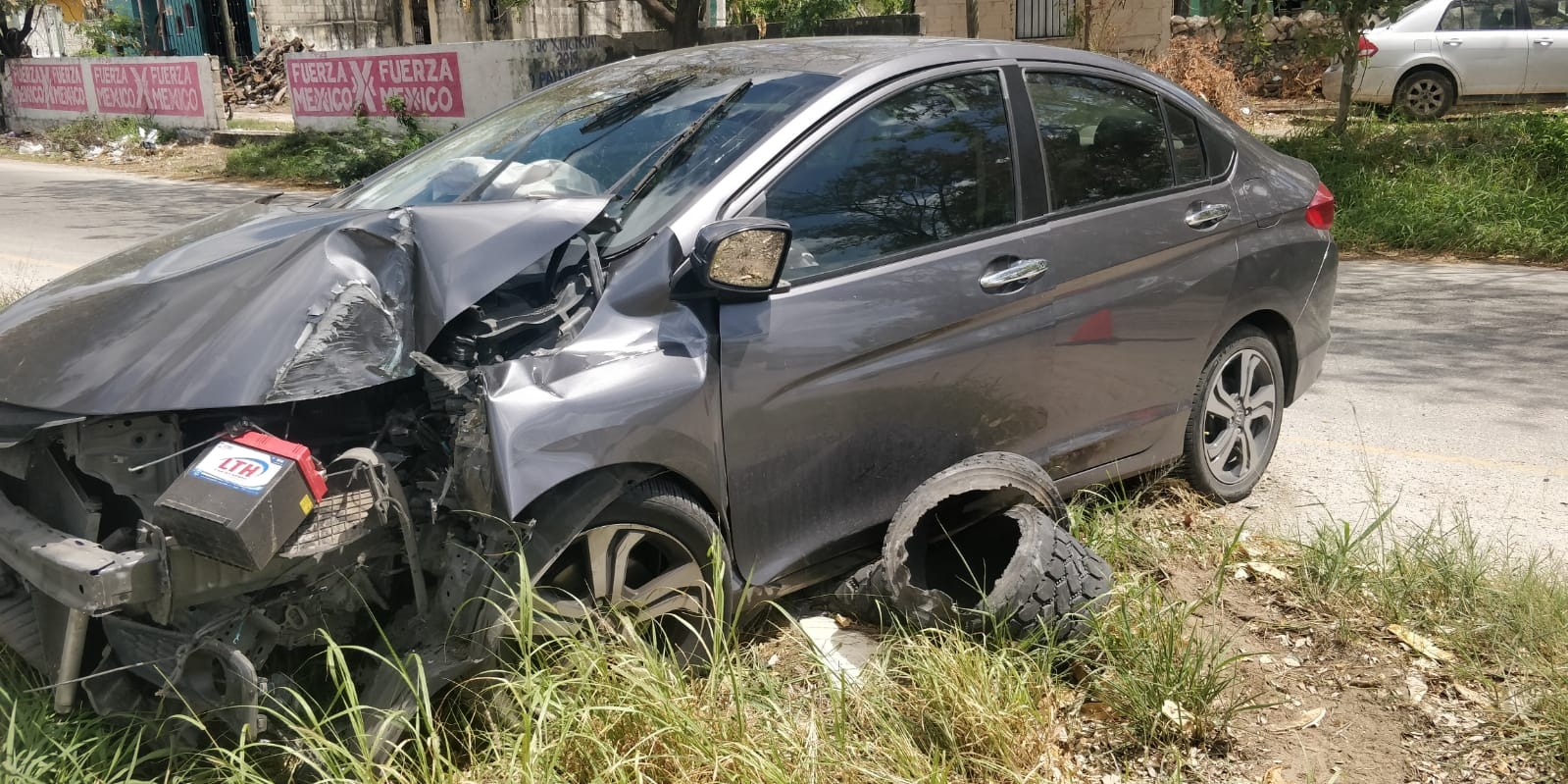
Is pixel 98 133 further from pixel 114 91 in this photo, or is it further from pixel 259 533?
pixel 259 533

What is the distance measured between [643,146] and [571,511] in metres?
1.24

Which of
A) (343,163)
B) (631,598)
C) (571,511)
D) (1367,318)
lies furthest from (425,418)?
(343,163)

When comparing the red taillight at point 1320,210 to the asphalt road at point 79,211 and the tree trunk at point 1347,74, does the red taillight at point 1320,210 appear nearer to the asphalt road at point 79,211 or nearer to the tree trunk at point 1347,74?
the asphalt road at point 79,211

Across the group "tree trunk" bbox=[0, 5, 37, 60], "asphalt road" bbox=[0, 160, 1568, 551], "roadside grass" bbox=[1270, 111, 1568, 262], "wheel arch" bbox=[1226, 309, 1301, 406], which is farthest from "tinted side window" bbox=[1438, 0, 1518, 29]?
"tree trunk" bbox=[0, 5, 37, 60]

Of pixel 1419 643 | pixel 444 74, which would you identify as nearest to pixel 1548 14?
pixel 1419 643

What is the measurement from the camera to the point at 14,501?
2.97m

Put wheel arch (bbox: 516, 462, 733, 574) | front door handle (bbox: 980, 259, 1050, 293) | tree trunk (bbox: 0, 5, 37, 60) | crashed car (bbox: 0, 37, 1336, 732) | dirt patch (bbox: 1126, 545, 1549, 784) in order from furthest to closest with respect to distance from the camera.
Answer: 1. tree trunk (bbox: 0, 5, 37, 60)
2. front door handle (bbox: 980, 259, 1050, 293)
3. dirt patch (bbox: 1126, 545, 1549, 784)
4. wheel arch (bbox: 516, 462, 733, 574)
5. crashed car (bbox: 0, 37, 1336, 732)

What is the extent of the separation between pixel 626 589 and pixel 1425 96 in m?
15.4

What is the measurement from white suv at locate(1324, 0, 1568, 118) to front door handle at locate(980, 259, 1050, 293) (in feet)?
43.1

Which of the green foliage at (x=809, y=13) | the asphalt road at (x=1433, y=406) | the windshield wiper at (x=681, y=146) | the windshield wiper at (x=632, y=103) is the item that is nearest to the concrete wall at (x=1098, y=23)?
the green foliage at (x=809, y=13)

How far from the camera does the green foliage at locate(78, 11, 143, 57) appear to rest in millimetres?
28891

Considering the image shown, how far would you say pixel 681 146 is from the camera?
3.43 meters

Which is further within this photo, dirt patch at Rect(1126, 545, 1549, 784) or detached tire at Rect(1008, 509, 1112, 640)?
detached tire at Rect(1008, 509, 1112, 640)

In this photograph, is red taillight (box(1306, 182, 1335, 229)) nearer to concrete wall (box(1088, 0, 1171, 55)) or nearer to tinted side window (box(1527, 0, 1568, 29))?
tinted side window (box(1527, 0, 1568, 29))
